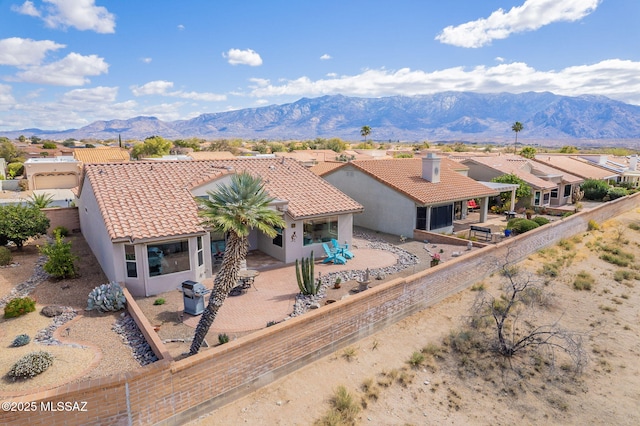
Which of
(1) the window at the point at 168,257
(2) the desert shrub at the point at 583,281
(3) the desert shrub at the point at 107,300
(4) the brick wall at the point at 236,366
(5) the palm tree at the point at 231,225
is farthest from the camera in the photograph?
(2) the desert shrub at the point at 583,281

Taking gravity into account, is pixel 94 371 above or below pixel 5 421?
below

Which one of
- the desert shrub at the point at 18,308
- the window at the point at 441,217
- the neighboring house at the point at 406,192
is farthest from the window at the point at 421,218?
the desert shrub at the point at 18,308

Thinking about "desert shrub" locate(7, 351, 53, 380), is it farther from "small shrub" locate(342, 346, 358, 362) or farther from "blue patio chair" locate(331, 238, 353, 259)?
"blue patio chair" locate(331, 238, 353, 259)

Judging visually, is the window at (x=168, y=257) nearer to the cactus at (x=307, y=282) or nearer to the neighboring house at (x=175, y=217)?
the neighboring house at (x=175, y=217)

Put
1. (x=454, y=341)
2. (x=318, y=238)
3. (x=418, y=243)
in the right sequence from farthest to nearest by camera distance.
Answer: (x=418, y=243)
(x=318, y=238)
(x=454, y=341)

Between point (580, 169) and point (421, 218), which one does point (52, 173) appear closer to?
point (421, 218)

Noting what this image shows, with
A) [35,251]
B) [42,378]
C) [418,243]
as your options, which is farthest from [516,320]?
[35,251]

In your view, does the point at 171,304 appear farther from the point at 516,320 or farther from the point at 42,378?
the point at 516,320
